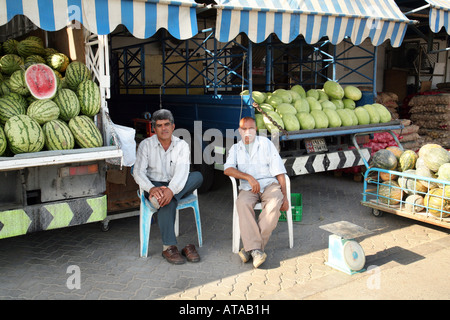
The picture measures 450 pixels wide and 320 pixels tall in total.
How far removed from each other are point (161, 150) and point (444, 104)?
26.2 ft

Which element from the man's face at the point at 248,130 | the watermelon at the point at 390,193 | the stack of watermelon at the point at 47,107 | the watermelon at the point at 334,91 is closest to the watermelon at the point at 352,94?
the watermelon at the point at 334,91

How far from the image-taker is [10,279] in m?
3.73

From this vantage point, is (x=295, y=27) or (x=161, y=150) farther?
(x=295, y=27)

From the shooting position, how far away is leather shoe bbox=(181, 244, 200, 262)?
Result: 13.5 feet

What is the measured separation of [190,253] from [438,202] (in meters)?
2.88

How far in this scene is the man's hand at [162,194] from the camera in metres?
4.04

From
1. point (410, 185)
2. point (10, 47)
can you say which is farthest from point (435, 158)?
point (10, 47)

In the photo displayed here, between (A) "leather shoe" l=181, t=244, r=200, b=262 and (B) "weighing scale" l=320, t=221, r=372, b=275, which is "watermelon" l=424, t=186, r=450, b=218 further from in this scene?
(A) "leather shoe" l=181, t=244, r=200, b=262

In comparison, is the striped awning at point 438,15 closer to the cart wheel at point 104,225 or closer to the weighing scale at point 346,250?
the weighing scale at point 346,250

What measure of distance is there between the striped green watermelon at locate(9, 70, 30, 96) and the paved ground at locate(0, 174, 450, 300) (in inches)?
65.4
